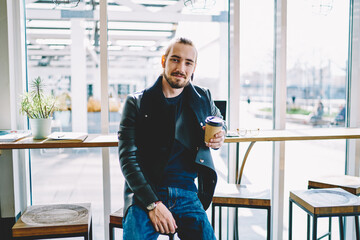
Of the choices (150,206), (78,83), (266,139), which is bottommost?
(150,206)

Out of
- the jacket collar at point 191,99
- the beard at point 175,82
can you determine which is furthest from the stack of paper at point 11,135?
the beard at point 175,82

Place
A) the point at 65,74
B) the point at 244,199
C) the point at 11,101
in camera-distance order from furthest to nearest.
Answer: the point at 65,74 < the point at 11,101 < the point at 244,199

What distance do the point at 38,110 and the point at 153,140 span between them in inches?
40.4

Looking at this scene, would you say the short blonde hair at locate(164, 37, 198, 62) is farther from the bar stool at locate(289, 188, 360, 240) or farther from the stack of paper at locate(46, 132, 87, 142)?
the bar stool at locate(289, 188, 360, 240)

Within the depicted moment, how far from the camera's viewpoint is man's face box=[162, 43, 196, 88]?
1481 mm

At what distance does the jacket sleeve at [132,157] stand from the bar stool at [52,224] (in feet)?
1.23

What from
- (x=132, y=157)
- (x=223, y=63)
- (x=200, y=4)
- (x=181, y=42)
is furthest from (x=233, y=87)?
(x=132, y=157)

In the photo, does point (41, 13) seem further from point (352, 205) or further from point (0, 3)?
point (352, 205)

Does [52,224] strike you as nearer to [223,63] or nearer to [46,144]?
[46,144]

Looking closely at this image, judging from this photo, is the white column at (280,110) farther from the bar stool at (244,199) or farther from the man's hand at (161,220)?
the man's hand at (161,220)

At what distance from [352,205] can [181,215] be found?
3.15 feet

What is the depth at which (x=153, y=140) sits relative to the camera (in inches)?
57.4

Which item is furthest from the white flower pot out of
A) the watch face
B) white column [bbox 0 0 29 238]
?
the watch face

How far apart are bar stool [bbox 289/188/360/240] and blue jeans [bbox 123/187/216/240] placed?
62cm
